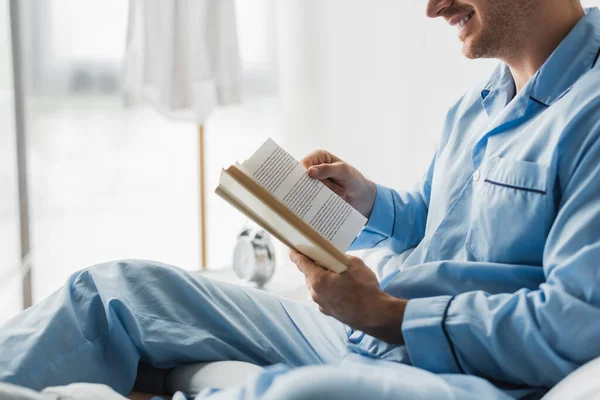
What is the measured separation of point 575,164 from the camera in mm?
1153

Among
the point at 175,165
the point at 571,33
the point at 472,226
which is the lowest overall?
the point at 175,165

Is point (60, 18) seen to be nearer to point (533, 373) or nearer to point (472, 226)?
point (472, 226)

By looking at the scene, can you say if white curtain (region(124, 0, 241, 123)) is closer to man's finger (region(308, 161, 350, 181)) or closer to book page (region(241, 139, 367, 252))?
man's finger (region(308, 161, 350, 181))

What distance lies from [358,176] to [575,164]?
513 mm

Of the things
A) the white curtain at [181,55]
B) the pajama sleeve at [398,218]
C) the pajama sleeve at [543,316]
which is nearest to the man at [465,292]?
the pajama sleeve at [543,316]

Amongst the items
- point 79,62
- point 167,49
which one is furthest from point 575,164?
point 79,62

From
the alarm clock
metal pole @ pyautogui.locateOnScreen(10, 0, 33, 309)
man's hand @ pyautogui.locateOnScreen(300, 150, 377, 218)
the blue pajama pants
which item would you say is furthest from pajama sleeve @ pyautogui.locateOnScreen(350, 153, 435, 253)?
metal pole @ pyautogui.locateOnScreen(10, 0, 33, 309)

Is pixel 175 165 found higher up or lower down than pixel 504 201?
lower down

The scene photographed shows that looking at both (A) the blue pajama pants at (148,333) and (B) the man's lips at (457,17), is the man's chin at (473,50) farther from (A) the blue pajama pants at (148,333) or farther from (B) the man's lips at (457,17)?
(A) the blue pajama pants at (148,333)

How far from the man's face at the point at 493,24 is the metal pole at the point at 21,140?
5.77ft

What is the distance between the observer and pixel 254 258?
2373 millimetres

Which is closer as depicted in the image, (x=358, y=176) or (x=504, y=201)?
(x=504, y=201)

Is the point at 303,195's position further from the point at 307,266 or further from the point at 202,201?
the point at 202,201

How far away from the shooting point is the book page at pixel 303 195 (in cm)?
123
